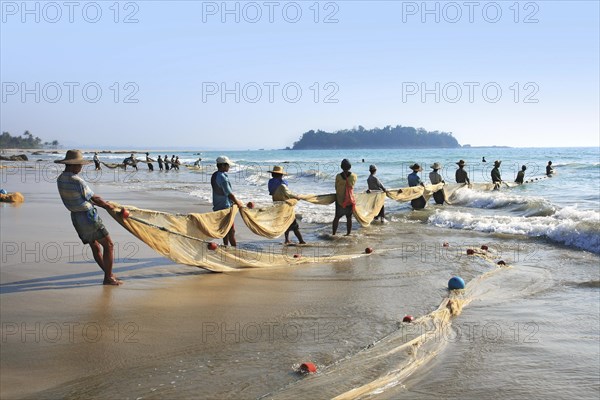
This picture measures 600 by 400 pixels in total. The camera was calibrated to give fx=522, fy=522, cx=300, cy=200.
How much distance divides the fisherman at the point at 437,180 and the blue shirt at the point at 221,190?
8829 millimetres

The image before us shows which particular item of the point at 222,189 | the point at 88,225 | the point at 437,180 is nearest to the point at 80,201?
the point at 88,225

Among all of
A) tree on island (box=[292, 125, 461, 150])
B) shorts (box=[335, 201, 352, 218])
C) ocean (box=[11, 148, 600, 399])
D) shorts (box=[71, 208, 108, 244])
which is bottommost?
ocean (box=[11, 148, 600, 399])

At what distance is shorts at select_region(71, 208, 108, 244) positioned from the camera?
5.65m

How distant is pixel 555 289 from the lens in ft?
21.4

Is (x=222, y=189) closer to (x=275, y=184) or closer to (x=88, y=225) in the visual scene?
(x=275, y=184)

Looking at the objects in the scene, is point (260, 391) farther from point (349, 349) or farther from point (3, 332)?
point (3, 332)

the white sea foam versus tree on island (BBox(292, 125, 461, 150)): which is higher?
tree on island (BBox(292, 125, 461, 150))

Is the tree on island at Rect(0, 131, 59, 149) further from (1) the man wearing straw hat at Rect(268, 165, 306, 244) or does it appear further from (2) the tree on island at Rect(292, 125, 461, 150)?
(1) the man wearing straw hat at Rect(268, 165, 306, 244)

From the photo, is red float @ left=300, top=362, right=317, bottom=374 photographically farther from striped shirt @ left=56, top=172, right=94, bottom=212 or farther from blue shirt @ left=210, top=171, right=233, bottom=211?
blue shirt @ left=210, top=171, right=233, bottom=211

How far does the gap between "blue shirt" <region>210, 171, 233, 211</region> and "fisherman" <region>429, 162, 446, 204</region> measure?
883cm

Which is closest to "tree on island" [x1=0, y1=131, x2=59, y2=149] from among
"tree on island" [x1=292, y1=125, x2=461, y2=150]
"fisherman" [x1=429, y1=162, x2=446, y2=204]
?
"tree on island" [x1=292, y1=125, x2=461, y2=150]

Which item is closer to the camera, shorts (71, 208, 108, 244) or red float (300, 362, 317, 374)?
red float (300, 362, 317, 374)

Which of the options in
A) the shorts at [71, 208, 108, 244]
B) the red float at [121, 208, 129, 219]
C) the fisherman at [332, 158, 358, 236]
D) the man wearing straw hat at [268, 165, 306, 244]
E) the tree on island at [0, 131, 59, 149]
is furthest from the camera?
the tree on island at [0, 131, 59, 149]

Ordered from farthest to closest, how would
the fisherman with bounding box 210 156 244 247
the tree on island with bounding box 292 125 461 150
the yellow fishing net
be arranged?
1. the tree on island with bounding box 292 125 461 150
2. the fisherman with bounding box 210 156 244 247
3. the yellow fishing net
